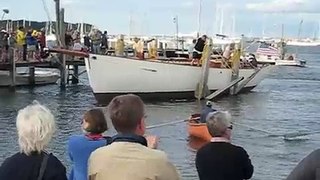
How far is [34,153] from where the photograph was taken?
446cm

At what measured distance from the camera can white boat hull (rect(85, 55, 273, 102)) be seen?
34.0 meters

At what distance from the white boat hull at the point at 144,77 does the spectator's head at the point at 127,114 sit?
29520 millimetres

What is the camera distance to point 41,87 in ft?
135

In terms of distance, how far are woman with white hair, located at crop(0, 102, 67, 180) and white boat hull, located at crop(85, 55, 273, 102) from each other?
29432mm

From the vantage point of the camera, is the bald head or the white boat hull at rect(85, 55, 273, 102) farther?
the white boat hull at rect(85, 55, 273, 102)

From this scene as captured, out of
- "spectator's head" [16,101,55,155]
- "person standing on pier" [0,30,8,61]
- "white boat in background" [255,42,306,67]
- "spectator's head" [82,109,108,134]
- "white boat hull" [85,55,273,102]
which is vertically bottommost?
"white boat in background" [255,42,306,67]

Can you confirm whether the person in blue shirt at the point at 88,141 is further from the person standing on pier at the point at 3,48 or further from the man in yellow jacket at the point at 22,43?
the man in yellow jacket at the point at 22,43

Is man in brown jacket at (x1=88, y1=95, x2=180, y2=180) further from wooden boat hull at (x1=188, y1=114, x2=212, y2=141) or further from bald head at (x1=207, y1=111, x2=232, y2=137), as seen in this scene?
wooden boat hull at (x1=188, y1=114, x2=212, y2=141)

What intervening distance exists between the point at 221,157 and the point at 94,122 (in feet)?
3.35

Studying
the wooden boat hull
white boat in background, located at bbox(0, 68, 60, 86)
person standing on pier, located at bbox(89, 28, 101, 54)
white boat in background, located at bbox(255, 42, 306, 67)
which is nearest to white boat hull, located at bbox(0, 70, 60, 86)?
white boat in background, located at bbox(0, 68, 60, 86)

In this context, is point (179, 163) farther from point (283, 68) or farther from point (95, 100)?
point (283, 68)

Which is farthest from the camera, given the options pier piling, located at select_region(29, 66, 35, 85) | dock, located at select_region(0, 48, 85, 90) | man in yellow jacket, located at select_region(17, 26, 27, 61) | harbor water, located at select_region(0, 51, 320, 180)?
pier piling, located at select_region(29, 66, 35, 85)

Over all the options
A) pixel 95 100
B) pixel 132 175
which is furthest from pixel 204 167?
pixel 95 100

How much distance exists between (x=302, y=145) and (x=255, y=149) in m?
1.71
